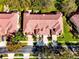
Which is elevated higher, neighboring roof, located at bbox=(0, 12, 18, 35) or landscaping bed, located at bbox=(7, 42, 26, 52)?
neighboring roof, located at bbox=(0, 12, 18, 35)

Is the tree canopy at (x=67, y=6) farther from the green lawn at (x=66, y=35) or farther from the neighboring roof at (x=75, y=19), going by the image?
the green lawn at (x=66, y=35)

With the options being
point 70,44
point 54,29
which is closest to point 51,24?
point 54,29

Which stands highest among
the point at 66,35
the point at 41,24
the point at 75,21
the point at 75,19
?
the point at 75,19

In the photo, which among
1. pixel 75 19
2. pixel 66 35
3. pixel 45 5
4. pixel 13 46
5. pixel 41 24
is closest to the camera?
pixel 13 46

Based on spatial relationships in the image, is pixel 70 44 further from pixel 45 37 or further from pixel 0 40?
pixel 0 40

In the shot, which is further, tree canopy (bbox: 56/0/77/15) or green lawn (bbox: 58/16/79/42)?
green lawn (bbox: 58/16/79/42)

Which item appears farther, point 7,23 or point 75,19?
point 75,19

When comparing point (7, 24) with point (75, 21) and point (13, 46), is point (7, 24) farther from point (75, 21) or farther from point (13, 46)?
point (75, 21)

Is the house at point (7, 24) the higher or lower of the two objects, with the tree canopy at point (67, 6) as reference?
lower

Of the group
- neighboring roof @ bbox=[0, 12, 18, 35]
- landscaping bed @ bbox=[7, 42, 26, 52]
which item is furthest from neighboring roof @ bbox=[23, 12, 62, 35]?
Answer: landscaping bed @ bbox=[7, 42, 26, 52]

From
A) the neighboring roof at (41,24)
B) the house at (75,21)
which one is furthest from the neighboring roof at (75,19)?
the neighboring roof at (41,24)

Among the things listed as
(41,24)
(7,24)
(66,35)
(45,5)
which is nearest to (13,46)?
(7,24)

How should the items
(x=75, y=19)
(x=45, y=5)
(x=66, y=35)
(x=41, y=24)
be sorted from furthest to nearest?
(x=66, y=35), (x=45, y=5), (x=75, y=19), (x=41, y=24)

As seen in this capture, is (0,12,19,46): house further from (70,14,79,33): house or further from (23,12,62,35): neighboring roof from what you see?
(70,14,79,33): house
